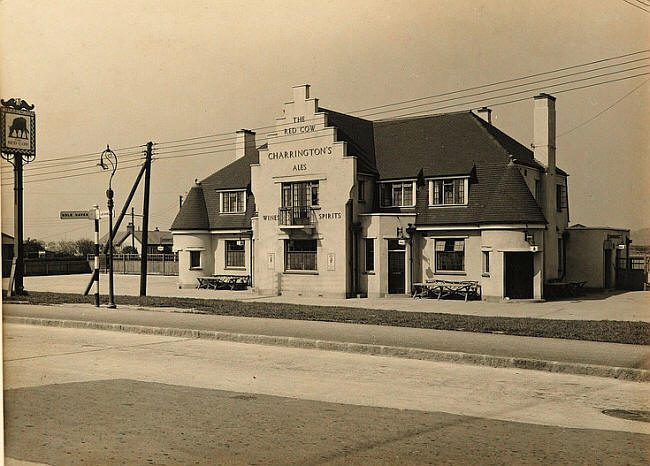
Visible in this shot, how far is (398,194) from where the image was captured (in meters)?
36.0

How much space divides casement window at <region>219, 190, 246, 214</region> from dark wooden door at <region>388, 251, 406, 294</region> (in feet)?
34.2

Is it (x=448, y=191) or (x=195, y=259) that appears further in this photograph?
(x=195, y=259)

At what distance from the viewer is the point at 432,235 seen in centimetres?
3441

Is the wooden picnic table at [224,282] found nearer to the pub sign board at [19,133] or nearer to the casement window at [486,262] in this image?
the casement window at [486,262]

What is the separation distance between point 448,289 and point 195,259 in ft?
53.2

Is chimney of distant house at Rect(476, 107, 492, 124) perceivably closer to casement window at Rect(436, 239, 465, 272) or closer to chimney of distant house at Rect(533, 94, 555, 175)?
chimney of distant house at Rect(533, 94, 555, 175)

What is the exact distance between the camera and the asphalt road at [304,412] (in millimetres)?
7023

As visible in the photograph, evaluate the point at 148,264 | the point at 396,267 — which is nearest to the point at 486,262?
the point at 396,267

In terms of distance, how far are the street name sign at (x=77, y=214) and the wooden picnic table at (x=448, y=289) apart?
16544 millimetres

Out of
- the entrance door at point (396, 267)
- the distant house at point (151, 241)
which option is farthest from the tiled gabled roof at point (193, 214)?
the distant house at point (151, 241)

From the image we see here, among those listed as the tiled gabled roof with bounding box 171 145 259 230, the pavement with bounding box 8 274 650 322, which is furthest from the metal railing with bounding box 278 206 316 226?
the tiled gabled roof with bounding box 171 145 259 230

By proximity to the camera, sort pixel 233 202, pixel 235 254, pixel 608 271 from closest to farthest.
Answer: pixel 608 271, pixel 235 254, pixel 233 202

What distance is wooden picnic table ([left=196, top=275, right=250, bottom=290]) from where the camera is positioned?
39375 millimetres

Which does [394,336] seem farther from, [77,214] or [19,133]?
[77,214]
